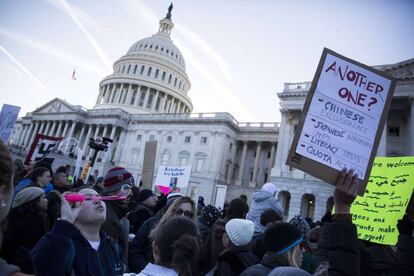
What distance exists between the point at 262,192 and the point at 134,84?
223ft

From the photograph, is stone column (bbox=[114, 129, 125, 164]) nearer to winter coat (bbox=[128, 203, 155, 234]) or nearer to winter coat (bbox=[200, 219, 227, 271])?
winter coat (bbox=[128, 203, 155, 234])

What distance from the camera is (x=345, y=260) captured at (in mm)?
2145

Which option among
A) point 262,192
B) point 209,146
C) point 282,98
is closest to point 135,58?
point 209,146

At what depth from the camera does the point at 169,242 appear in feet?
8.64

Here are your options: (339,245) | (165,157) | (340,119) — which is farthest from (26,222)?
(165,157)

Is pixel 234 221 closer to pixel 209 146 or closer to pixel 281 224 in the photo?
pixel 281 224

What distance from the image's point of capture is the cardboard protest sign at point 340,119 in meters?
2.73

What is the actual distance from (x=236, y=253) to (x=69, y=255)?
1908 millimetres

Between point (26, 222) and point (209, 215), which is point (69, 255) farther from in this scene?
point (209, 215)

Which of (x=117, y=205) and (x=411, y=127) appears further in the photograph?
(x=411, y=127)

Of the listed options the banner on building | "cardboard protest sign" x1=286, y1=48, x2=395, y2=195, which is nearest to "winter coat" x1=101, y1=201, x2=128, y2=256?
"cardboard protest sign" x1=286, y1=48, x2=395, y2=195

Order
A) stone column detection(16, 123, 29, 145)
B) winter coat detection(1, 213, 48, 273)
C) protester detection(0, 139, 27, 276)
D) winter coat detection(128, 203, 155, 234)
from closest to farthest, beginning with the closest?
1. protester detection(0, 139, 27, 276)
2. winter coat detection(1, 213, 48, 273)
3. winter coat detection(128, 203, 155, 234)
4. stone column detection(16, 123, 29, 145)

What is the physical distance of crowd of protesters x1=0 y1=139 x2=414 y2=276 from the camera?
217 cm

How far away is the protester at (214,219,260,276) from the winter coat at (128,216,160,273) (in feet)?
3.92
